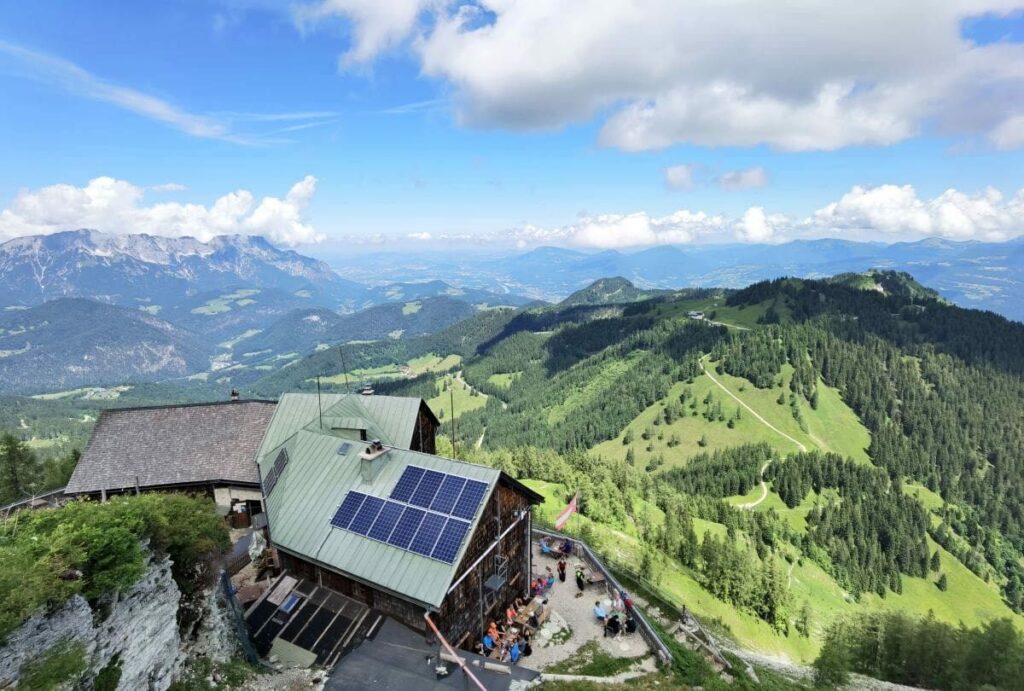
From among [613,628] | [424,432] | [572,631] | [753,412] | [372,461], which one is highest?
[372,461]

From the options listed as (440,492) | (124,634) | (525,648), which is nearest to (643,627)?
(525,648)

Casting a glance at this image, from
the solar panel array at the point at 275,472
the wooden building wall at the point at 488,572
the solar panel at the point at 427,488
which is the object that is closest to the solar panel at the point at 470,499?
the wooden building wall at the point at 488,572

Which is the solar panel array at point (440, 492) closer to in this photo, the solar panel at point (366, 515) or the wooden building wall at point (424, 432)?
the solar panel at point (366, 515)

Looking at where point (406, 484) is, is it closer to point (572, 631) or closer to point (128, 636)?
point (128, 636)

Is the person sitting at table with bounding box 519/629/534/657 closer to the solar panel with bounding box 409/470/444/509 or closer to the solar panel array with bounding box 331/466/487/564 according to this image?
the solar panel array with bounding box 331/466/487/564

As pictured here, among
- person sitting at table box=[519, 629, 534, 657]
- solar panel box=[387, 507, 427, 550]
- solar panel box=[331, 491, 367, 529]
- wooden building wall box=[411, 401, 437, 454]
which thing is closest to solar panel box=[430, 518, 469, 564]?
solar panel box=[387, 507, 427, 550]

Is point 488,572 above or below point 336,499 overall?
below

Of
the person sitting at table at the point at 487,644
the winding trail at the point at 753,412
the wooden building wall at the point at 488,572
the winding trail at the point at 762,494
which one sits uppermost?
the wooden building wall at the point at 488,572

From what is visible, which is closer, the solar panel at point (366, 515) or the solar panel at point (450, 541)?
the solar panel at point (450, 541)
